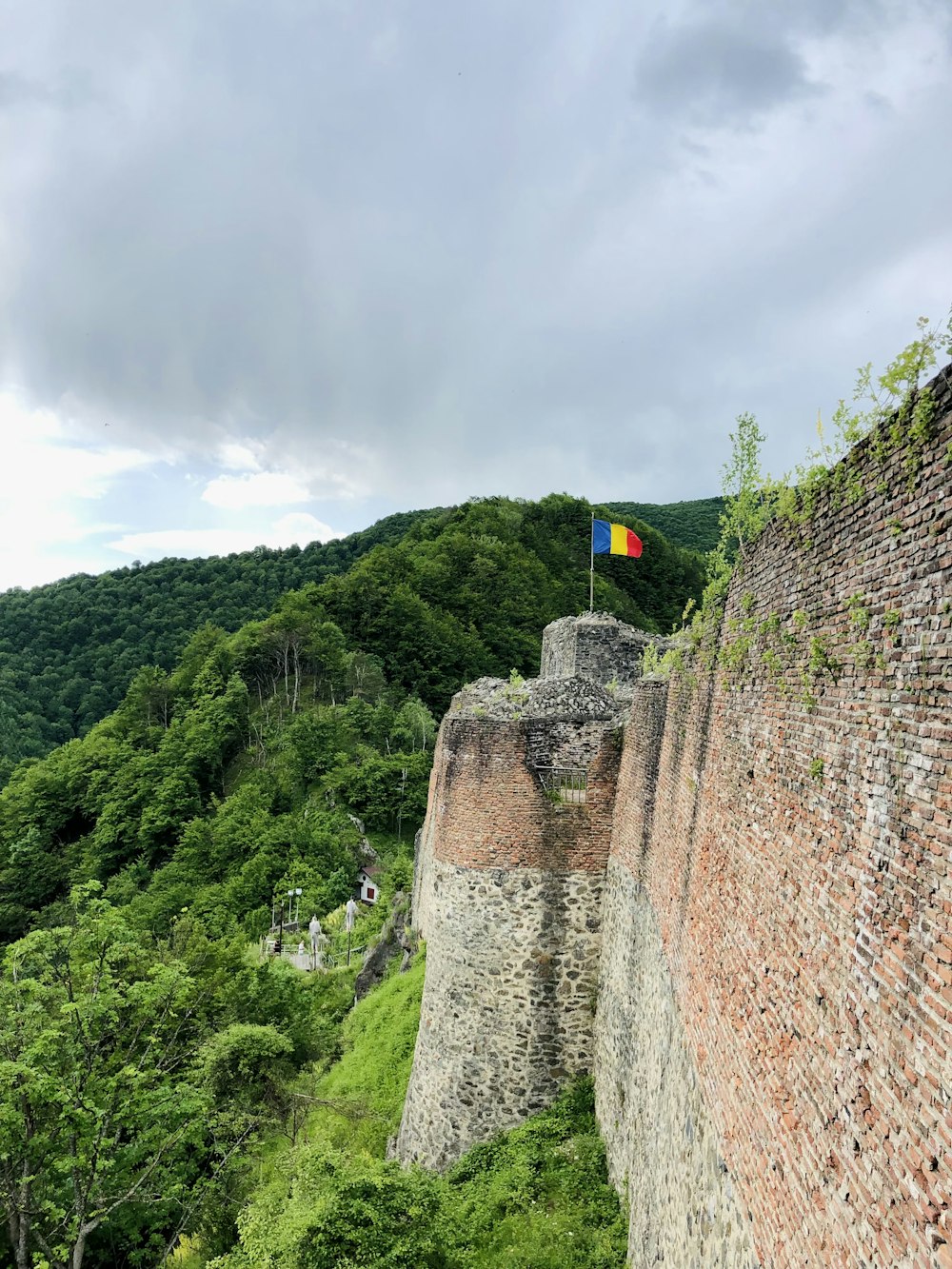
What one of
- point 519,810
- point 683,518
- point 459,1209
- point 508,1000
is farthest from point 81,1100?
point 683,518

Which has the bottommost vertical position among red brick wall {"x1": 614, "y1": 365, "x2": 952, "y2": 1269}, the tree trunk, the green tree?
the tree trunk

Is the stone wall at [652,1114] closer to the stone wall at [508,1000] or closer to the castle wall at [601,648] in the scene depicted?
the stone wall at [508,1000]

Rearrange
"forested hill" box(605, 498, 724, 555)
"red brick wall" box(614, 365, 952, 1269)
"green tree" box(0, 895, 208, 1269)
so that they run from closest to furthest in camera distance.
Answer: "red brick wall" box(614, 365, 952, 1269) < "green tree" box(0, 895, 208, 1269) < "forested hill" box(605, 498, 724, 555)

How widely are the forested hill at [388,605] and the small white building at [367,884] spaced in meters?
22.6

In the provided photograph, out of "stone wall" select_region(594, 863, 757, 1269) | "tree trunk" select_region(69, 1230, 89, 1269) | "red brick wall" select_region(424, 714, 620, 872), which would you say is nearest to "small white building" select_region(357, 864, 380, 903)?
"tree trunk" select_region(69, 1230, 89, 1269)

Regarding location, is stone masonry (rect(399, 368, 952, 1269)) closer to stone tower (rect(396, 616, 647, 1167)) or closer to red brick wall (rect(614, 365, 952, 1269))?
red brick wall (rect(614, 365, 952, 1269))

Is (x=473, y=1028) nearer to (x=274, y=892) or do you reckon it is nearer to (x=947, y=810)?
(x=947, y=810)

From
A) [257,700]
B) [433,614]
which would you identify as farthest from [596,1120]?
[433,614]

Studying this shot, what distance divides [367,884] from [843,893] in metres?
39.7

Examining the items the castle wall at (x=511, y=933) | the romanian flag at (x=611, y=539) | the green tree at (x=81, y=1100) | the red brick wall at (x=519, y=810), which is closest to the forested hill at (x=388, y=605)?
the romanian flag at (x=611, y=539)

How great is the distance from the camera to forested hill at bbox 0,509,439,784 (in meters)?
73.4

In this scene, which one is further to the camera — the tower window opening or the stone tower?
the tower window opening

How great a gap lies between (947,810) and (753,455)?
3.44 m

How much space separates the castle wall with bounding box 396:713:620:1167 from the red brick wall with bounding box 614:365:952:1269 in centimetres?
513
